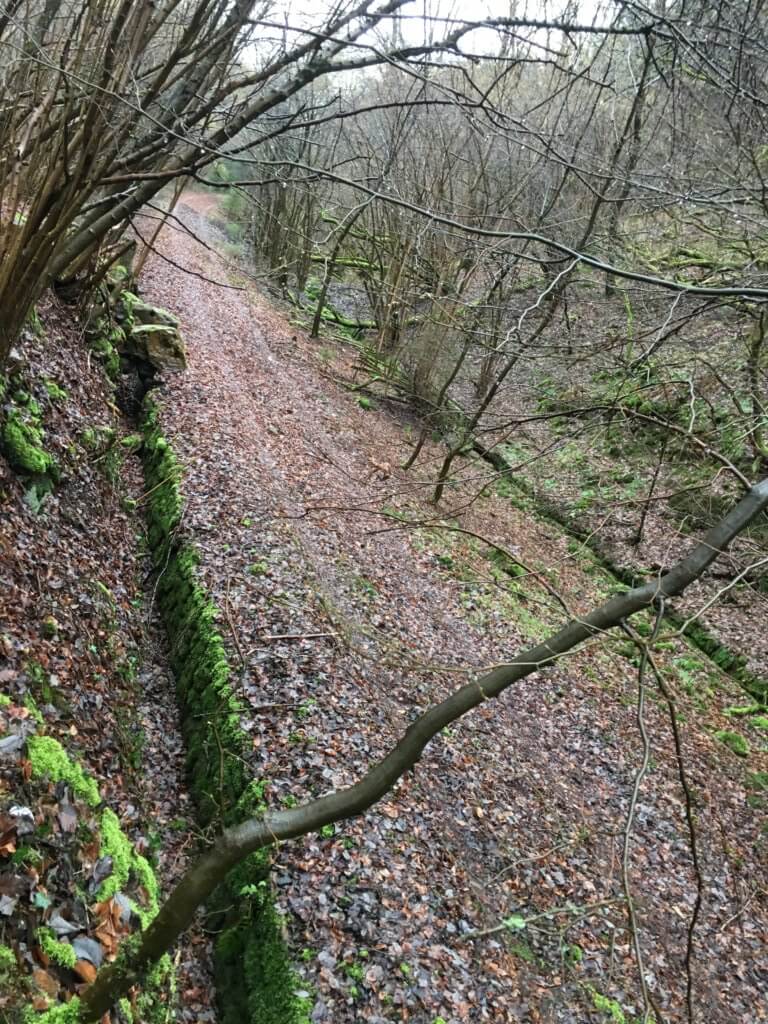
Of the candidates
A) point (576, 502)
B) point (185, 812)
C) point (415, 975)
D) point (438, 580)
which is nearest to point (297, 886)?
point (415, 975)

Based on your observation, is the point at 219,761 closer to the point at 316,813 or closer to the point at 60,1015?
the point at 60,1015

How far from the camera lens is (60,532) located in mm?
5289

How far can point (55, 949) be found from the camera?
2734 millimetres

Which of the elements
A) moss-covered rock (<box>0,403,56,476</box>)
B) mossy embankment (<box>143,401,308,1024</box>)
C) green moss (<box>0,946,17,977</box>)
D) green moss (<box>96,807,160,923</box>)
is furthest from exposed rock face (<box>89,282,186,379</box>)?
green moss (<box>0,946,17,977</box>)

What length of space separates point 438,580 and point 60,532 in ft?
16.6

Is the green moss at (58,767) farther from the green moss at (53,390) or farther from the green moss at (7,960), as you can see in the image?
the green moss at (53,390)

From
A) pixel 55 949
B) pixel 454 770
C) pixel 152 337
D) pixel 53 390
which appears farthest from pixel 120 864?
pixel 152 337

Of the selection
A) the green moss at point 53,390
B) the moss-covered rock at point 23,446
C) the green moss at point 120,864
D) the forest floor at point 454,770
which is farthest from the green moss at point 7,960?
the green moss at point 53,390

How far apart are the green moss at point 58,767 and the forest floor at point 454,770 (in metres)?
1.32

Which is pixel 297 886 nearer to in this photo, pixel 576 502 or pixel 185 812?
pixel 185 812

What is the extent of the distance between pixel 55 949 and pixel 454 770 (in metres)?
3.62

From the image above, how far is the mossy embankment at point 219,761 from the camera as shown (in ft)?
12.4

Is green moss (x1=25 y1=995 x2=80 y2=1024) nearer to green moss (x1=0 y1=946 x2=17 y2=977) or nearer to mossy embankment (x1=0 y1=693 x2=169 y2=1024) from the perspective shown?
mossy embankment (x1=0 y1=693 x2=169 y2=1024)

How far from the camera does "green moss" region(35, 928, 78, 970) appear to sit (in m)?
2.71
